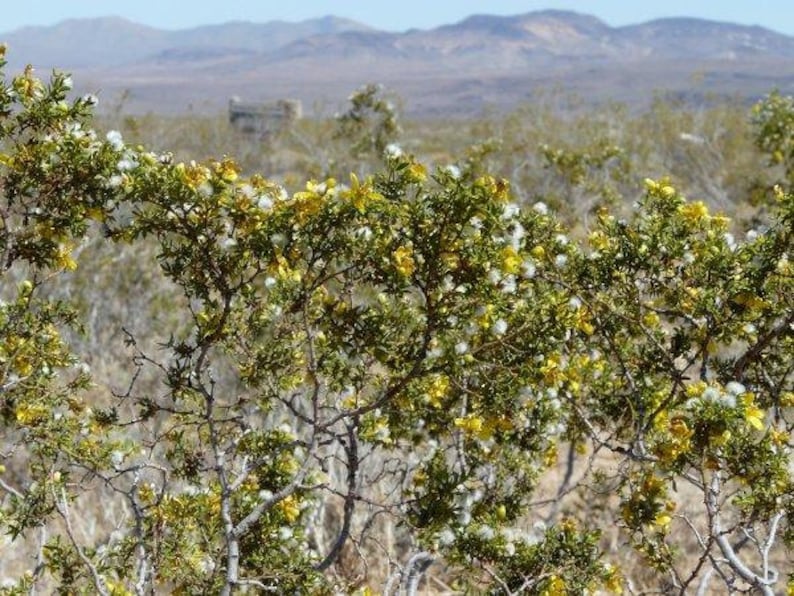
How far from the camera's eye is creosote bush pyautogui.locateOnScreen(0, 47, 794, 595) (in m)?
2.87

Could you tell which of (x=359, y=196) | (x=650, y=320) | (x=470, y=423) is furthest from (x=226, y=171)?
(x=650, y=320)

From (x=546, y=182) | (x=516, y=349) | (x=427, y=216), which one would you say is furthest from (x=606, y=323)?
(x=546, y=182)

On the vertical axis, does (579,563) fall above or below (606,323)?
below

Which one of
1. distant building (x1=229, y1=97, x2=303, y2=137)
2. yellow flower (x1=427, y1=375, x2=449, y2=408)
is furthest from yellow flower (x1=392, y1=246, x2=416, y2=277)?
distant building (x1=229, y1=97, x2=303, y2=137)

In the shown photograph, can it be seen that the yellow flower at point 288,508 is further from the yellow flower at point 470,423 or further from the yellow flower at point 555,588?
the yellow flower at point 555,588

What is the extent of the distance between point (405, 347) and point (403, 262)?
1.79ft

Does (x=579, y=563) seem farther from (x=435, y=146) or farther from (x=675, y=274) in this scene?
(x=435, y=146)

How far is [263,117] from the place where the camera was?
29.2 meters

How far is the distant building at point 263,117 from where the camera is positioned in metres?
27.9

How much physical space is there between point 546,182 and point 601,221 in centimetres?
1217

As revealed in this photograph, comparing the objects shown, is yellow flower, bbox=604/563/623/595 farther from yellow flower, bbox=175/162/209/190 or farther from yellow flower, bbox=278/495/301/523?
yellow flower, bbox=175/162/209/190

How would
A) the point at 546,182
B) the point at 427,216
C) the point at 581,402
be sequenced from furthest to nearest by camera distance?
the point at 546,182
the point at 581,402
the point at 427,216

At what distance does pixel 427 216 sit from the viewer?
281cm

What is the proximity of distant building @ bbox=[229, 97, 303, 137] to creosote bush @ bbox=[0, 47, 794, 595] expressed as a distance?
2415 cm
